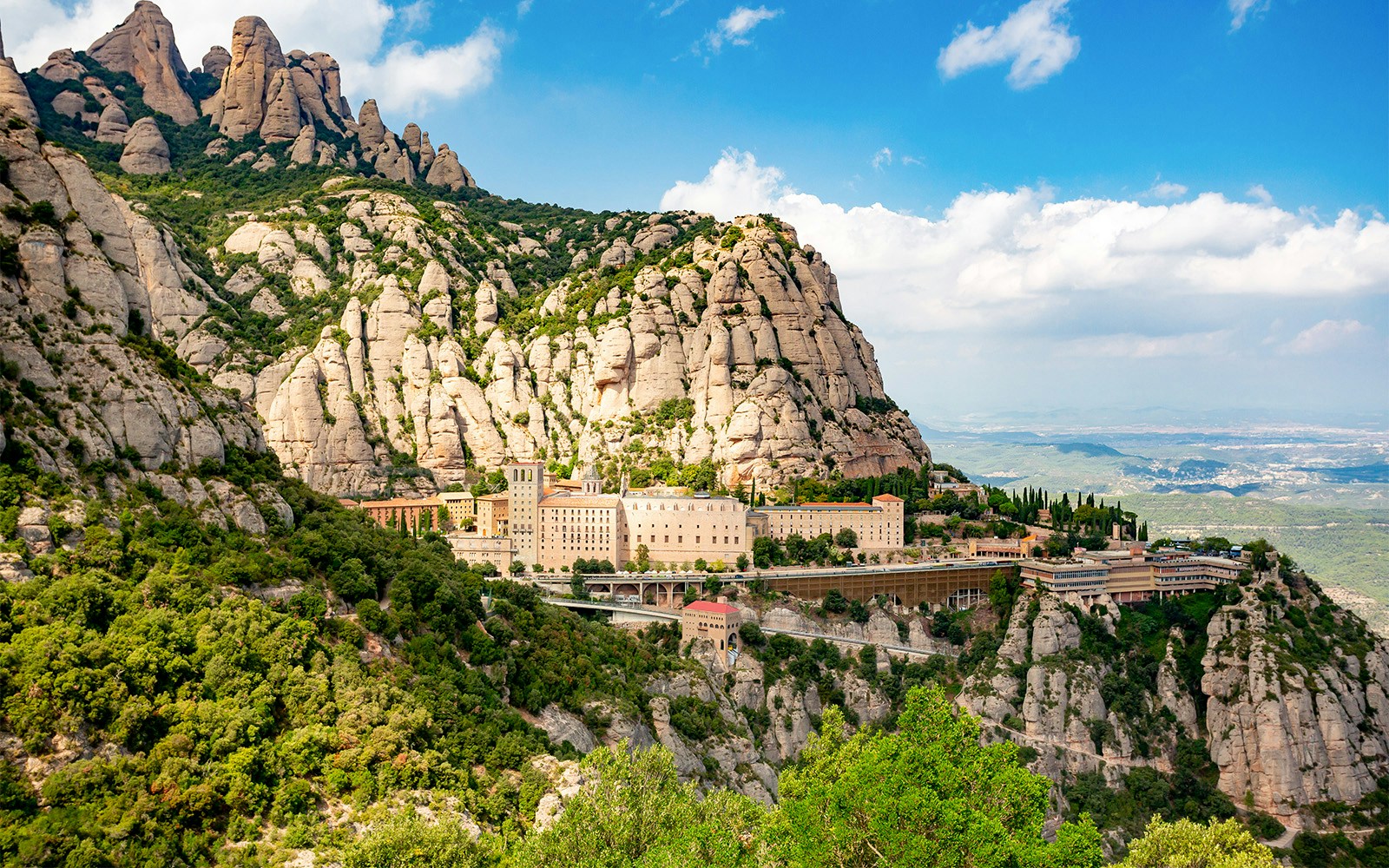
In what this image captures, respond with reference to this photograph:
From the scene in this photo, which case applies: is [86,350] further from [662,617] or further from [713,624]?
[662,617]

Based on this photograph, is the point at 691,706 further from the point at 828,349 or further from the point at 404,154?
the point at 404,154

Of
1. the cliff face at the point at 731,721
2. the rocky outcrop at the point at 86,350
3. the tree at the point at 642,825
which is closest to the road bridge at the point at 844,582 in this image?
the cliff face at the point at 731,721

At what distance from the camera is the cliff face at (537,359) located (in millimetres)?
108562

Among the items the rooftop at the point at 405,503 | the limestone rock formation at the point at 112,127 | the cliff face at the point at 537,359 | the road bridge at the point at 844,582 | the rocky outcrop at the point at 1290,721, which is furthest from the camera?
the limestone rock formation at the point at 112,127

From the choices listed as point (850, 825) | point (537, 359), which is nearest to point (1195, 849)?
point (850, 825)

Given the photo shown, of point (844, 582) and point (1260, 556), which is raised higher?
point (1260, 556)

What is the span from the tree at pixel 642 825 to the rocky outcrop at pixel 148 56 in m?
150

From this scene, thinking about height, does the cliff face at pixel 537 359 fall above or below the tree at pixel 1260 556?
above

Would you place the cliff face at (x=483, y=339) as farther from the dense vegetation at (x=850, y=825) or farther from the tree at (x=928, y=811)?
the tree at (x=928, y=811)

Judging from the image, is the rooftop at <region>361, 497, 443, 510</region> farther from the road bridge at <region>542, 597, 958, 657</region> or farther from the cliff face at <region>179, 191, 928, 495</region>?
the road bridge at <region>542, 597, 958, 657</region>

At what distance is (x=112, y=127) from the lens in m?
141

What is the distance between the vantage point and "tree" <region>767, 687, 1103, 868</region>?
91.1 feet

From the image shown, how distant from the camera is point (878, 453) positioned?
370 ft

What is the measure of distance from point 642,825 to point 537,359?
94.4m
